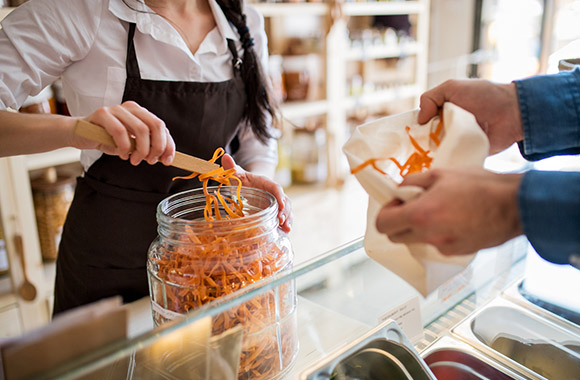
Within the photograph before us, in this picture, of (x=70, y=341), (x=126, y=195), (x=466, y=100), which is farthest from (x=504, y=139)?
(x=126, y=195)

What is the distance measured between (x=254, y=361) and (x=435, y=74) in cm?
290

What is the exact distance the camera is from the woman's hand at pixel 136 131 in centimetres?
61

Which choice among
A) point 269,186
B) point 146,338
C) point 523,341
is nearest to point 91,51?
point 269,186

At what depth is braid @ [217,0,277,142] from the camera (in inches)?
42.4

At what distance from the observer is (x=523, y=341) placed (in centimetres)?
81

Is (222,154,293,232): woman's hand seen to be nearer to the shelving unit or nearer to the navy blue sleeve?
the navy blue sleeve

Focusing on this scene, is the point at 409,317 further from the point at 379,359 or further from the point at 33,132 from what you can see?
the point at 33,132

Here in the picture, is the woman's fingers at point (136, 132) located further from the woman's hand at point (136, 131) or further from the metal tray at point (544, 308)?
the metal tray at point (544, 308)

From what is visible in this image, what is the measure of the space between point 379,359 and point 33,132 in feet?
2.10

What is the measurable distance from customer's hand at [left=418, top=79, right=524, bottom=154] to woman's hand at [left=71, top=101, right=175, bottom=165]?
0.36 metres

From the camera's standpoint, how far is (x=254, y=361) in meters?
0.60

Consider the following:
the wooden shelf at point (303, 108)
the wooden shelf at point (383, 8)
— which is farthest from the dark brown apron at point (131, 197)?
the wooden shelf at point (383, 8)

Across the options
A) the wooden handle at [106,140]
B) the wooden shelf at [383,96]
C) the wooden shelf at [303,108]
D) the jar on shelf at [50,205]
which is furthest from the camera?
the wooden shelf at [383,96]

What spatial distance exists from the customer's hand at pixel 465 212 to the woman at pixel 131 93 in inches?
15.4
